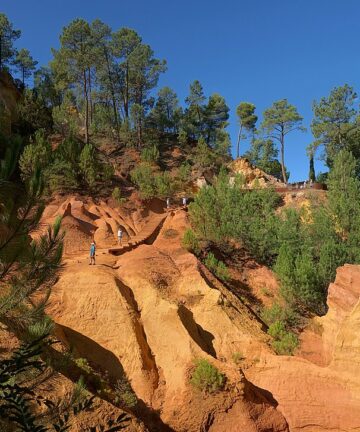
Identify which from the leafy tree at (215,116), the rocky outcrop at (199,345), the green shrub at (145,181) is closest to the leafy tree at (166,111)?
the leafy tree at (215,116)

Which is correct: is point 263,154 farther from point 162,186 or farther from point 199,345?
point 199,345

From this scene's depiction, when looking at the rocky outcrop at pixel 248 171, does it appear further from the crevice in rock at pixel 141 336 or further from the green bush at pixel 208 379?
the green bush at pixel 208 379

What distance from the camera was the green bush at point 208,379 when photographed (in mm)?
14258

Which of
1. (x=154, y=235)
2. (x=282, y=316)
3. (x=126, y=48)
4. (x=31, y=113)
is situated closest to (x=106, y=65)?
(x=126, y=48)

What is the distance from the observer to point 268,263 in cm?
2591

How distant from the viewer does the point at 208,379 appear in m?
14.4

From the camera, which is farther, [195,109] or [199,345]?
[195,109]

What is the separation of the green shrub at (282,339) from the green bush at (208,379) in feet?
14.1

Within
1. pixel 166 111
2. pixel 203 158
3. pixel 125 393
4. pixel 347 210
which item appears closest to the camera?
pixel 125 393

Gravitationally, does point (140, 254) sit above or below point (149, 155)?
below

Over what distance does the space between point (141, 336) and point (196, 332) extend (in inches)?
94.2

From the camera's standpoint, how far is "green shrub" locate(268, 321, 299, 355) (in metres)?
17.7

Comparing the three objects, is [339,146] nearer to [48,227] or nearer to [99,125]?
[99,125]

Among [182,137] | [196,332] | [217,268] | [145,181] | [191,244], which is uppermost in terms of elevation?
[182,137]
